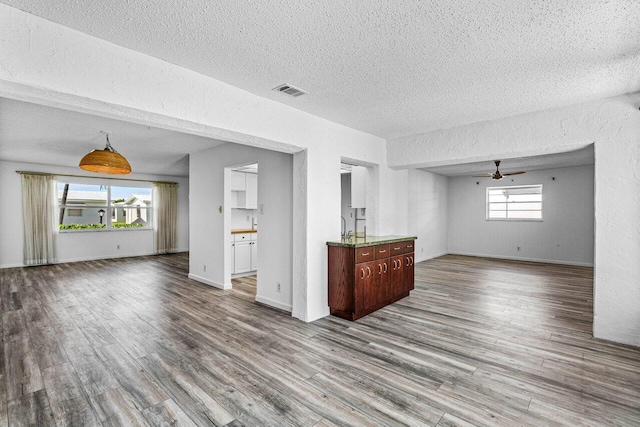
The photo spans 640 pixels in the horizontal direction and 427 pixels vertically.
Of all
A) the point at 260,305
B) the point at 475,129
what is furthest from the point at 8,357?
the point at 475,129

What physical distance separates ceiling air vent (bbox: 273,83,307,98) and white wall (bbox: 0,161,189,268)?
8028 mm

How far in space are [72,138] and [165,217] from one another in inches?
192

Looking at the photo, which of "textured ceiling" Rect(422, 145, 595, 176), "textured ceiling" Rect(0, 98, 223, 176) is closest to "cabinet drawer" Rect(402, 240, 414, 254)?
"textured ceiling" Rect(422, 145, 595, 176)

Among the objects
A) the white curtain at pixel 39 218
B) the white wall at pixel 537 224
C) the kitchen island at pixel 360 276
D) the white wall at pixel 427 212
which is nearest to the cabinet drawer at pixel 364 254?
the kitchen island at pixel 360 276

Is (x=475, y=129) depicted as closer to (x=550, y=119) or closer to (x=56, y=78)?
(x=550, y=119)

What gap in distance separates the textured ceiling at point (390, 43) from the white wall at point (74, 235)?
25.8ft

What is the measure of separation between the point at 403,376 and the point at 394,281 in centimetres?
196

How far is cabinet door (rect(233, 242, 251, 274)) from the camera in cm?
605

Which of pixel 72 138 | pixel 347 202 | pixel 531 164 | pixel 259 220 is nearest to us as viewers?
pixel 259 220

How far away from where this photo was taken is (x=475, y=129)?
13.3 ft

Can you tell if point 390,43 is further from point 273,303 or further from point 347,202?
point 347,202

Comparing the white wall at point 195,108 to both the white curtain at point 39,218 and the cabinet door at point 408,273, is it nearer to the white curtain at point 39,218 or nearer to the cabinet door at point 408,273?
the cabinet door at point 408,273

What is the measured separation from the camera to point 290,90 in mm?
3041

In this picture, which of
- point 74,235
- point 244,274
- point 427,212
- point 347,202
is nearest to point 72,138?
point 244,274
